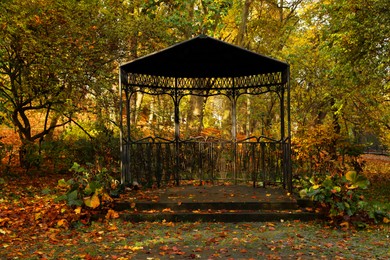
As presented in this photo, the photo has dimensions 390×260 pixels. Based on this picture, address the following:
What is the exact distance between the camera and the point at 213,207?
355 inches

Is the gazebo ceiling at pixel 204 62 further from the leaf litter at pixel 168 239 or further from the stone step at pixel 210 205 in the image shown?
the leaf litter at pixel 168 239

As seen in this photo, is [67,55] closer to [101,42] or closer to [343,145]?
[101,42]

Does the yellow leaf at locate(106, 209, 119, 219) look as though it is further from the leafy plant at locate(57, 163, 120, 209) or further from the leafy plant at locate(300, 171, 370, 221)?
the leafy plant at locate(300, 171, 370, 221)

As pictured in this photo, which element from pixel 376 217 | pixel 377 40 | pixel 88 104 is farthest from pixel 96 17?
pixel 376 217

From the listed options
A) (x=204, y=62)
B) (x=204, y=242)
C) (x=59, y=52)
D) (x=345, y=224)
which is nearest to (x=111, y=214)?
(x=204, y=242)

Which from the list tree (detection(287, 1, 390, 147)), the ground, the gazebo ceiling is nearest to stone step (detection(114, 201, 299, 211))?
the ground

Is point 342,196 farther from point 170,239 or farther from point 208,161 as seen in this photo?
point 208,161

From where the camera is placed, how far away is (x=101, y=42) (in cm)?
1447

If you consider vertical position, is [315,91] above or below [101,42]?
below

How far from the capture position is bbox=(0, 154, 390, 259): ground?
6.30m

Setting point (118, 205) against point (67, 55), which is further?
point (67, 55)

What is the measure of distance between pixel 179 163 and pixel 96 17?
6437 mm

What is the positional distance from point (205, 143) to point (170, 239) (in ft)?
16.2

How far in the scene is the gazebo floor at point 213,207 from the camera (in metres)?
8.53
